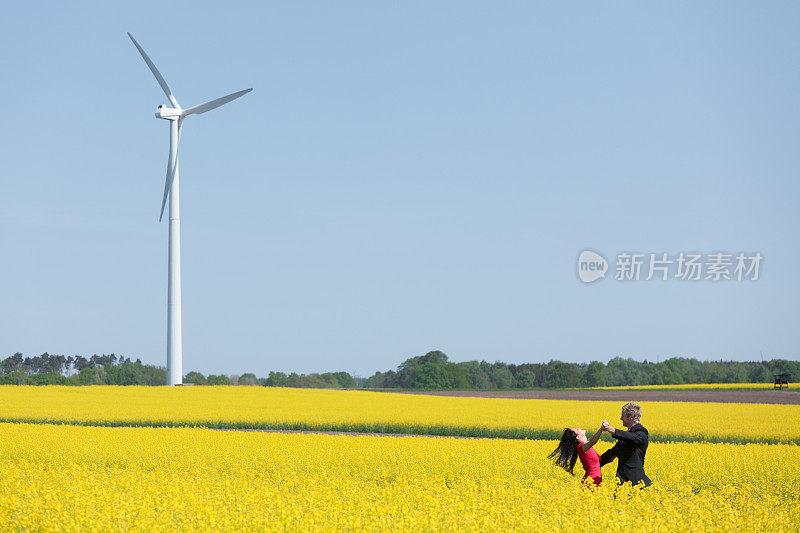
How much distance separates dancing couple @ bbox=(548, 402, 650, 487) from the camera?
34.0 feet

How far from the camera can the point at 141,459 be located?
1859 cm

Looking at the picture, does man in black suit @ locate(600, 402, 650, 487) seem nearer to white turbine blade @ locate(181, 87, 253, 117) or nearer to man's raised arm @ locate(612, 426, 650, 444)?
man's raised arm @ locate(612, 426, 650, 444)

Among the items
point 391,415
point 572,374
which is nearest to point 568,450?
point 391,415

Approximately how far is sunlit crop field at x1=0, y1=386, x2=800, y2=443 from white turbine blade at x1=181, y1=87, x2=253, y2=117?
21.3 m

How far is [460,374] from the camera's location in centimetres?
10675

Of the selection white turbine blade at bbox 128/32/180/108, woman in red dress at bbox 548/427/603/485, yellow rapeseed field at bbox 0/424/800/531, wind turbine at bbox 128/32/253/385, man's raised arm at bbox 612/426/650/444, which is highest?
white turbine blade at bbox 128/32/180/108

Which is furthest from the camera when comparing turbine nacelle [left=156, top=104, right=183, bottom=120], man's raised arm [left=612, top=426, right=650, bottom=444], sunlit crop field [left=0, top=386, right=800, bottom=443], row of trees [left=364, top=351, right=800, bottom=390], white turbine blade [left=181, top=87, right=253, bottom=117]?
row of trees [left=364, top=351, right=800, bottom=390]

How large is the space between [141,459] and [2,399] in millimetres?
33692

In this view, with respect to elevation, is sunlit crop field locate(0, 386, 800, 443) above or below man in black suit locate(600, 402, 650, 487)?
below

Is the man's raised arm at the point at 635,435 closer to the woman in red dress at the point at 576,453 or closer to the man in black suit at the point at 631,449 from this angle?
the man in black suit at the point at 631,449

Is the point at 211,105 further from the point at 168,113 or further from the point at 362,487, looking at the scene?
the point at 362,487

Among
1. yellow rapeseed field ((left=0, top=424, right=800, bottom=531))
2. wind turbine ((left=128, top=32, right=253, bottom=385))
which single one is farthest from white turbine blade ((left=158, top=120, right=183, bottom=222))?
yellow rapeseed field ((left=0, top=424, right=800, bottom=531))

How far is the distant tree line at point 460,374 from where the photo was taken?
3497 inches

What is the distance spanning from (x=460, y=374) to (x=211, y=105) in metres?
60.1
